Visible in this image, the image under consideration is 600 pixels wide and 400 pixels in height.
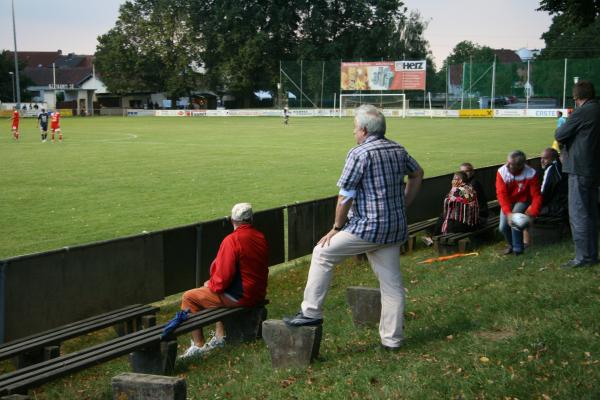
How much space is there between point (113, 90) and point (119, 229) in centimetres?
7759

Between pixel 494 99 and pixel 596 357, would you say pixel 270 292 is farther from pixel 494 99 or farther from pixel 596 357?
pixel 494 99

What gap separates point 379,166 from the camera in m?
5.29

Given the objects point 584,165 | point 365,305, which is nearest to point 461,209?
point 584,165

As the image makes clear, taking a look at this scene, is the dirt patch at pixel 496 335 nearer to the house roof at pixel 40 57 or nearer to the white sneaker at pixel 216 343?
the white sneaker at pixel 216 343

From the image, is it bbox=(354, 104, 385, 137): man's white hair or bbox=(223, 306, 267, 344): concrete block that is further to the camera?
bbox=(223, 306, 267, 344): concrete block

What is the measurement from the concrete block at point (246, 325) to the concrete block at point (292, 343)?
123cm

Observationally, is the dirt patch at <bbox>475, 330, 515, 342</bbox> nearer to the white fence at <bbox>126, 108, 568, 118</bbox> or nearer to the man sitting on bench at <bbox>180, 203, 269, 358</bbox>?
the man sitting on bench at <bbox>180, 203, 269, 358</bbox>

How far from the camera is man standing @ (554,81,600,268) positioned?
754 cm

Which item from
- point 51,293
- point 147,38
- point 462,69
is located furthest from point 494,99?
point 51,293

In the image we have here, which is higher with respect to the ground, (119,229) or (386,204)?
(386,204)

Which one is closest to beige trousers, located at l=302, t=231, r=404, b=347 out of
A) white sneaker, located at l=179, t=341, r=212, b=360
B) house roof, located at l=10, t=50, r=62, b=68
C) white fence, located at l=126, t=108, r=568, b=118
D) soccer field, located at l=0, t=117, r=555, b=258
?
white sneaker, located at l=179, t=341, r=212, b=360

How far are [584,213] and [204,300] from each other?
378 cm

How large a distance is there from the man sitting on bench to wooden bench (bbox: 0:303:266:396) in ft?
0.38

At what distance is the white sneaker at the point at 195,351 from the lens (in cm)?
661
